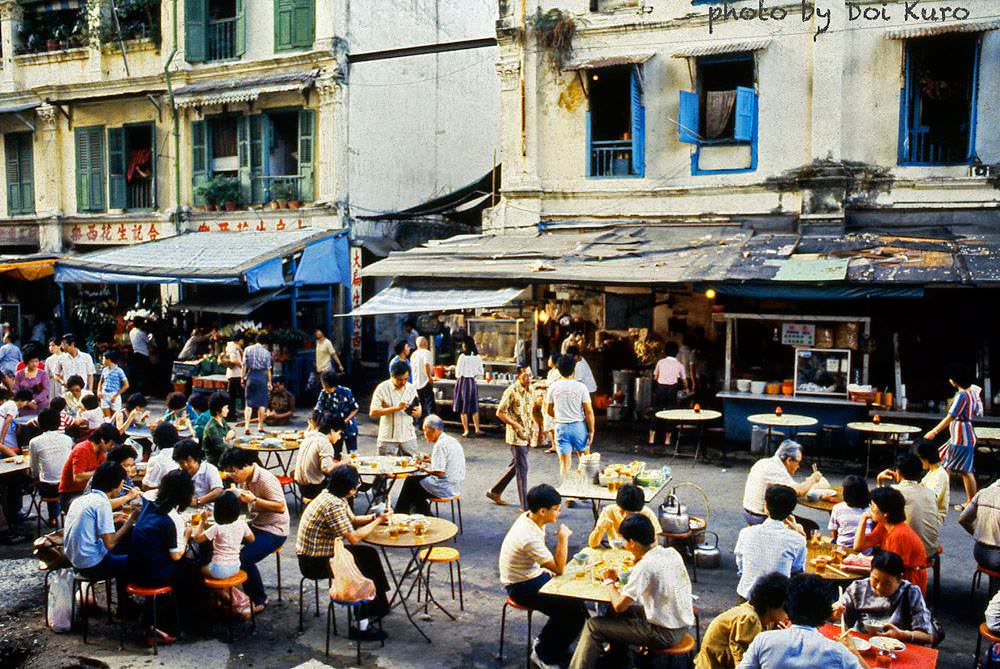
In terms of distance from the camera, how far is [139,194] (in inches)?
879

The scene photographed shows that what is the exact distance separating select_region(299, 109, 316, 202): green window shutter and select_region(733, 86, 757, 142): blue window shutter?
9726mm

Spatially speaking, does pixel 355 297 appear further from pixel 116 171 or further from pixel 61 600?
pixel 61 600

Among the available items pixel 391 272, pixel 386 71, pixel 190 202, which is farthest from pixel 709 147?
pixel 190 202

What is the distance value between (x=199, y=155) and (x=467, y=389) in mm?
10370

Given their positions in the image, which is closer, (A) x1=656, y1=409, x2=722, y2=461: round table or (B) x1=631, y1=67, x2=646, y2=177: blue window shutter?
(A) x1=656, y1=409, x2=722, y2=461: round table

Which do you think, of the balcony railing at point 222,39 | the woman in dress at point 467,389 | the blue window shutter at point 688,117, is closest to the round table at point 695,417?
the woman in dress at point 467,389

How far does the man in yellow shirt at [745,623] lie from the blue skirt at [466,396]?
34.7ft

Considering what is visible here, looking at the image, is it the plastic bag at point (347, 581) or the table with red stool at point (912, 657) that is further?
the plastic bag at point (347, 581)

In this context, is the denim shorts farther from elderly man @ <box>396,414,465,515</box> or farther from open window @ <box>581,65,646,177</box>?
open window @ <box>581,65,646,177</box>

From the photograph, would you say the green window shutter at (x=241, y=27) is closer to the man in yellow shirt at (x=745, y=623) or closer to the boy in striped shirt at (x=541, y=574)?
the boy in striped shirt at (x=541, y=574)

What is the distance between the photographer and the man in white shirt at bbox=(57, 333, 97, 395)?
14180mm

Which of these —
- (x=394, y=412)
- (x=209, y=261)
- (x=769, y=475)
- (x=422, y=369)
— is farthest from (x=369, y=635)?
(x=209, y=261)

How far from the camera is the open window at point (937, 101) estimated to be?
14.6 m

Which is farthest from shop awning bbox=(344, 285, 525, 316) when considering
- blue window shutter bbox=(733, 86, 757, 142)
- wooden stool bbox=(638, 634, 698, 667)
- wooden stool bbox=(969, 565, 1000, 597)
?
wooden stool bbox=(638, 634, 698, 667)
